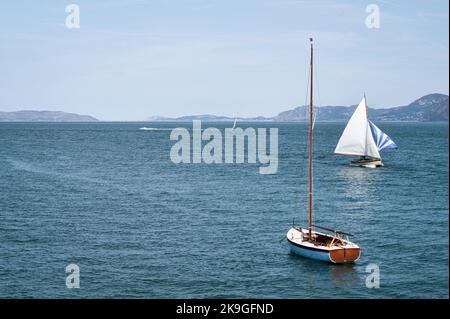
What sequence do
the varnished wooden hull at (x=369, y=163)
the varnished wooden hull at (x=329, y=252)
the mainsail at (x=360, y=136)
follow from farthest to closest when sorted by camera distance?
1. the mainsail at (x=360, y=136)
2. the varnished wooden hull at (x=369, y=163)
3. the varnished wooden hull at (x=329, y=252)

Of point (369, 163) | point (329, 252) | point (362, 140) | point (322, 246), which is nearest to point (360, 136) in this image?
point (362, 140)

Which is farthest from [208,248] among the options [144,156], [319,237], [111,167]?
[144,156]

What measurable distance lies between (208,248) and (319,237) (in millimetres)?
10119

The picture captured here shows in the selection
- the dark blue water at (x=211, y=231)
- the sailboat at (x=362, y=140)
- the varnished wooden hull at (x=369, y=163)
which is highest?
the sailboat at (x=362, y=140)

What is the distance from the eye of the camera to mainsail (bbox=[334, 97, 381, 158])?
117m

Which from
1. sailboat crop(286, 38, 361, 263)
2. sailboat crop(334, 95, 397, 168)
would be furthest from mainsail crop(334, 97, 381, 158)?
sailboat crop(286, 38, 361, 263)

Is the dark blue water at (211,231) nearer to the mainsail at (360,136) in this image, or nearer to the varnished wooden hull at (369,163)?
the varnished wooden hull at (369,163)

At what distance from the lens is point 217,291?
39.8m

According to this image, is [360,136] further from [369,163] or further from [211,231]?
[211,231]

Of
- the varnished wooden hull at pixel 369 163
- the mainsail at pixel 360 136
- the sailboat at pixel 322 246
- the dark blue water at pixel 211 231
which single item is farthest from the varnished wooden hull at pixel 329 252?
the mainsail at pixel 360 136

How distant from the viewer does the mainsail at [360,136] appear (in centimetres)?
11706

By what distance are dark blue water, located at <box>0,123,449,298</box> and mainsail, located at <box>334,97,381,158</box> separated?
1138 cm

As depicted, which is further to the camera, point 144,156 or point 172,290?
point 144,156
